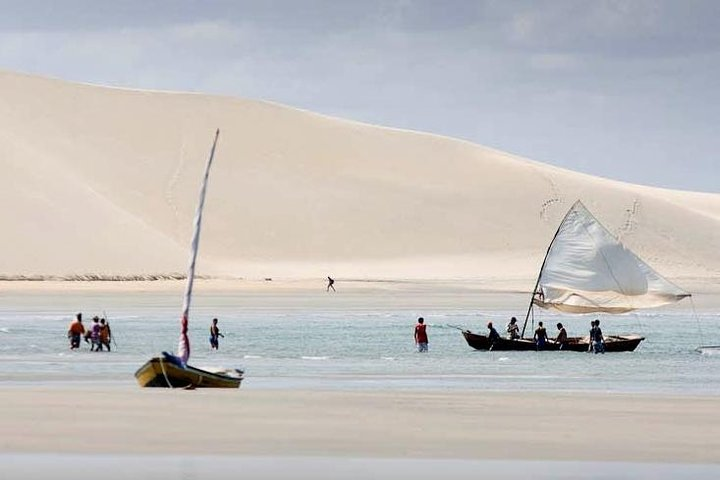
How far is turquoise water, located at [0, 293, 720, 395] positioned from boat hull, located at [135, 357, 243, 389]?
3.21ft

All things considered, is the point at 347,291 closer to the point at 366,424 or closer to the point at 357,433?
the point at 366,424

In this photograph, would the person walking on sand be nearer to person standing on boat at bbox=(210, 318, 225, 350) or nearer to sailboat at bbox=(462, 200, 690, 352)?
person standing on boat at bbox=(210, 318, 225, 350)

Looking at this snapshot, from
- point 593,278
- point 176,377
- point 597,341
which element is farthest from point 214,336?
point 176,377

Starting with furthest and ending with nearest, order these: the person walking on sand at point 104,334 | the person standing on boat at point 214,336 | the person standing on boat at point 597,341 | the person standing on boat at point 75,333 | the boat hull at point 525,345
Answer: the boat hull at point 525,345 < the person standing on boat at point 597,341 < the person standing on boat at point 214,336 < the person standing on boat at point 75,333 < the person walking on sand at point 104,334

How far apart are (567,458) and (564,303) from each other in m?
26.6

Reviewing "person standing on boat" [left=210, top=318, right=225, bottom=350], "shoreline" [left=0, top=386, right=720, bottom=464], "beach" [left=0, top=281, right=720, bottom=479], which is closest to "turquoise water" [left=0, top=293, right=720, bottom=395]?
"beach" [left=0, top=281, right=720, bottom=479]

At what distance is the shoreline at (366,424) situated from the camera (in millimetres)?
18453

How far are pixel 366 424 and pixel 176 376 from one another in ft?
19.1

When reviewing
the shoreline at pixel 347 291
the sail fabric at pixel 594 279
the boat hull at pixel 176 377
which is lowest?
the boat hull at pixel 176 377

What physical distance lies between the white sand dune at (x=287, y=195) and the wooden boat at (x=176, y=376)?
70048 mm

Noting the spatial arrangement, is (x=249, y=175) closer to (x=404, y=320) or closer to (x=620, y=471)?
(x=404, y=320)

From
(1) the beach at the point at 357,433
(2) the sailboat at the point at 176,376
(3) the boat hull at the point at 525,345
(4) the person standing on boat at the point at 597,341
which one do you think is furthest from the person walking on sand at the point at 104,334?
(1) the beach at the point at 357,433

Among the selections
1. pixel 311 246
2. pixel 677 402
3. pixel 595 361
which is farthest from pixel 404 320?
pixel 311 246

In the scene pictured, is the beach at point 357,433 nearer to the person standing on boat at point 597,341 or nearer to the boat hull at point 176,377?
the boat hull at point 176,377
